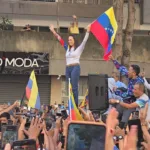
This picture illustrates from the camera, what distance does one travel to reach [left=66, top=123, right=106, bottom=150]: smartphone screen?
3.77 m

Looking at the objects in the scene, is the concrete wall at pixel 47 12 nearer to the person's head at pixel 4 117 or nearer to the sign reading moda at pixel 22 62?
the sign reading moda at pixel 22 62

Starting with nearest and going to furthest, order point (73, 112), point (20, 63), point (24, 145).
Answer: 1. point (24, 145)
2. point (73, 112)
3. point (20, 63)

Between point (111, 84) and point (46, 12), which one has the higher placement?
point (46, 12)

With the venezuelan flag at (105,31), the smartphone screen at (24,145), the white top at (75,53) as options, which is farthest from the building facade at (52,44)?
the smartphone screen at (24,145)

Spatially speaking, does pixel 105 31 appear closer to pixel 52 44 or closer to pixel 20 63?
pixel 20 63

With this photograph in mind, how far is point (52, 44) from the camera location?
20.8 metres

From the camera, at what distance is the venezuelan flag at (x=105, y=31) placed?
366 inches

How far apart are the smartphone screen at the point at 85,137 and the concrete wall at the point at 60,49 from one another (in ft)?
53.3

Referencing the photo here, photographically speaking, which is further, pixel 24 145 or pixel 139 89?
pixel 139 89

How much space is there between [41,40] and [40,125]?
15586 millimetres

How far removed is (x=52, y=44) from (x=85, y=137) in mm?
17148

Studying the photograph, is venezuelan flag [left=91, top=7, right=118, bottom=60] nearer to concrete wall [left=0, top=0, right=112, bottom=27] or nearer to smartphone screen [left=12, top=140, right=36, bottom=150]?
smartphone screen [left=12, top=140, right=36, bottom=150]

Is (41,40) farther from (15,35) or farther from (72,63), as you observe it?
(72,63)

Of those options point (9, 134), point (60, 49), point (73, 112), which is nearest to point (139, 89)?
point (73, 112)
